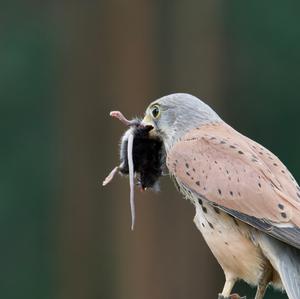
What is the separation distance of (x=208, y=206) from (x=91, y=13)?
6.49 meters

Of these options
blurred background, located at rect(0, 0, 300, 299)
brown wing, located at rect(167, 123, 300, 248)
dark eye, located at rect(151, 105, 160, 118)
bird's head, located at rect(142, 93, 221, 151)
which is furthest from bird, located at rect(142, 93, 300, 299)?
blurred background, located at rect(0, 0, 300, 299)

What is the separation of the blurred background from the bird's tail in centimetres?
508

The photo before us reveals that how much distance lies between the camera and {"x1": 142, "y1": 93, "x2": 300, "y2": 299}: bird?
568 centimetres

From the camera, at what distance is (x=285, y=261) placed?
566cm

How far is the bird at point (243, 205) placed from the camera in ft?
18.6

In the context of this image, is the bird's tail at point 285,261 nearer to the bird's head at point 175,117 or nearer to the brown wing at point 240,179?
the brown wing at point 240,179

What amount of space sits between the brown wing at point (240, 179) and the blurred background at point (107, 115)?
188 inches

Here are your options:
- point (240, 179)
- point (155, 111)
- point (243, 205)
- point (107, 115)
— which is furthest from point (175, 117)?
point (107, 115)

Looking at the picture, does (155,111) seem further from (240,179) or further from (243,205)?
(243,205)

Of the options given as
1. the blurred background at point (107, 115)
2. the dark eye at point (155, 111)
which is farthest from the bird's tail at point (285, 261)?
the blurred background at point (107, 115)

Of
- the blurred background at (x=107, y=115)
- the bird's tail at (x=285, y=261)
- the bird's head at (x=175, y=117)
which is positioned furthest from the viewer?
the blurred background at (x=107, y=115)

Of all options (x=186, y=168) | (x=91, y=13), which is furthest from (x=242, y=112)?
(x=186, y=168)

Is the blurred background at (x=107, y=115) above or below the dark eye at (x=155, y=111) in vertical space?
below

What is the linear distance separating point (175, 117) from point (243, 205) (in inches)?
27.7
